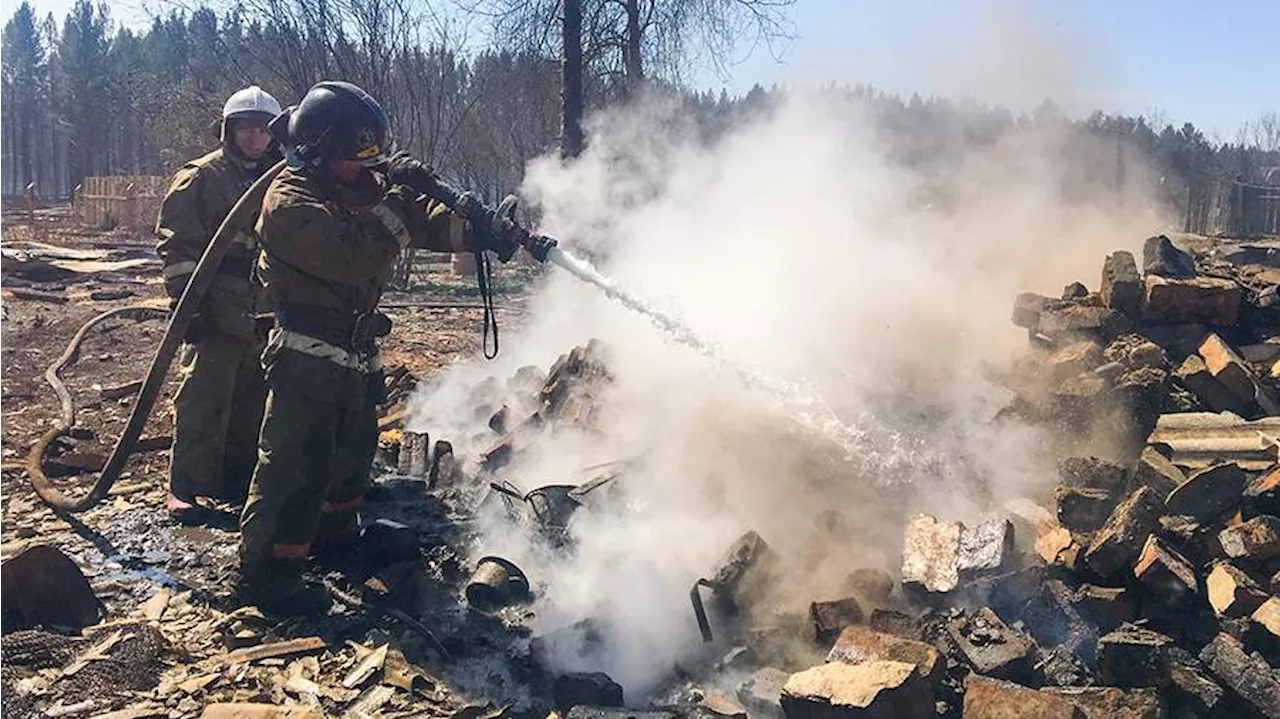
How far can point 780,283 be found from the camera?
6797mm

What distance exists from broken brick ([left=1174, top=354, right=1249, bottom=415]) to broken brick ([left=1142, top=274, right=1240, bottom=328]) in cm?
43

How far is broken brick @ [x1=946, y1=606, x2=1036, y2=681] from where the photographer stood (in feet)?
10.3

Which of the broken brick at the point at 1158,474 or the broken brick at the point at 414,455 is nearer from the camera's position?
the broken brick at the point at 1158,474

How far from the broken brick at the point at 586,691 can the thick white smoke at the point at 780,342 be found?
0.24 meters

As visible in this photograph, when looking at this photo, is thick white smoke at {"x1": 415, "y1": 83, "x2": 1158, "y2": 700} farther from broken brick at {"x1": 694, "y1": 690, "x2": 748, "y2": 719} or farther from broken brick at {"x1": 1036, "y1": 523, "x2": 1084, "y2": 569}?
broken brick at {"x1": 1036, "y1": 523, "x2": 1084, "y2": 569}

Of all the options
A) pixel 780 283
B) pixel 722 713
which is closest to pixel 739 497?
pixel 722 713

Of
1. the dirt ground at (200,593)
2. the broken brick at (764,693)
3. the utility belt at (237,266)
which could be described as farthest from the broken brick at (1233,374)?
the utility belt at (237,266)

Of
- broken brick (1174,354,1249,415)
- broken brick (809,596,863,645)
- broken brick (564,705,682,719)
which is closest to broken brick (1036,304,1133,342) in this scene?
broken brick (1174,354,1249,415)

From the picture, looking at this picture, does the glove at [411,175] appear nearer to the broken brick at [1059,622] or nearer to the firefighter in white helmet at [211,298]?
the firefighter in white helmet at [211,298]

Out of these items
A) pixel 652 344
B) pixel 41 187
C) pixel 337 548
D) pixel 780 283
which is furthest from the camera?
pixel 41 187

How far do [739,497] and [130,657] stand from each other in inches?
110

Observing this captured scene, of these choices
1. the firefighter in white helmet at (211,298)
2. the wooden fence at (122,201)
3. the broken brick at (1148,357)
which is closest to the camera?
the broken brick at (1148,357)

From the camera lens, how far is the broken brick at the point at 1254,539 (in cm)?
344

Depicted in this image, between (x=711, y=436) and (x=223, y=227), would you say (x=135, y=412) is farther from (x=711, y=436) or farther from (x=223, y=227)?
(x=711, y=436)
